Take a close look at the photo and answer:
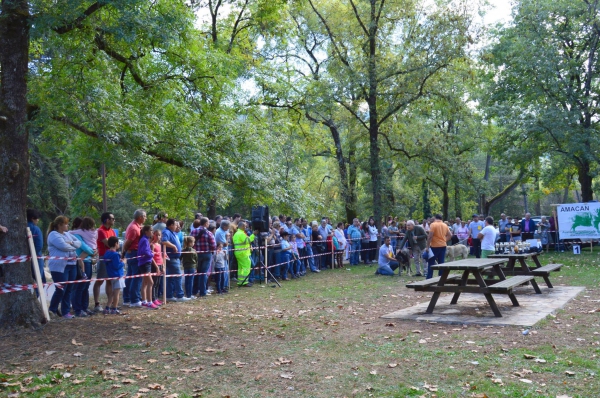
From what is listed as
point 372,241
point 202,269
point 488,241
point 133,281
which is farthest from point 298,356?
point 372,241

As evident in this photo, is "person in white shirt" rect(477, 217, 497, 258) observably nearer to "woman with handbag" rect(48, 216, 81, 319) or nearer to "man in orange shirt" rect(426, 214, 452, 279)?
"man in orange shirt" rect(426, 214, 452, 279)

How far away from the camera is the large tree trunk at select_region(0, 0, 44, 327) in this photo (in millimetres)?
8914

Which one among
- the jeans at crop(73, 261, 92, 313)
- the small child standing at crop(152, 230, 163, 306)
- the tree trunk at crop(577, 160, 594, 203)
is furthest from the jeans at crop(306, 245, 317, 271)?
the tree trunk at crop(577, 160, 594, 203)

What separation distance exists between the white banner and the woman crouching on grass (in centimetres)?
1897

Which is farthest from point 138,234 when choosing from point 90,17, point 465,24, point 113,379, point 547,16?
point 547,16

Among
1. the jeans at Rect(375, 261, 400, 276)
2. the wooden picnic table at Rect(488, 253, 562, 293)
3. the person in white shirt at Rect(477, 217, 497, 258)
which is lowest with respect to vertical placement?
the jeans at Rect(375, 261, 400, 276)

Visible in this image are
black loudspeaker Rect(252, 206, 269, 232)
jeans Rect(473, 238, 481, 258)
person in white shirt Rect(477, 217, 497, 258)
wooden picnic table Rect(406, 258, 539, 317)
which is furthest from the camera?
jeans Rect(473, 238, 481, 258)

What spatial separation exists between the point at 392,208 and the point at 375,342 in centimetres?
2163

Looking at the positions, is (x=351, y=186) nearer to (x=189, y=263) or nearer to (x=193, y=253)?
(x=193, y=253)

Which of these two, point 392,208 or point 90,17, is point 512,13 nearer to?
point 392,208

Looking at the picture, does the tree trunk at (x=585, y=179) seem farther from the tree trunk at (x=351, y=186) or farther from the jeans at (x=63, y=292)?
the jeans at (x=63, y=292)

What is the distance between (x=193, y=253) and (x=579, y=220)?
1790 centimetres

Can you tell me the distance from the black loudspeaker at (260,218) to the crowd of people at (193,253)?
32 cm

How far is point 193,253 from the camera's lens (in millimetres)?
13555
